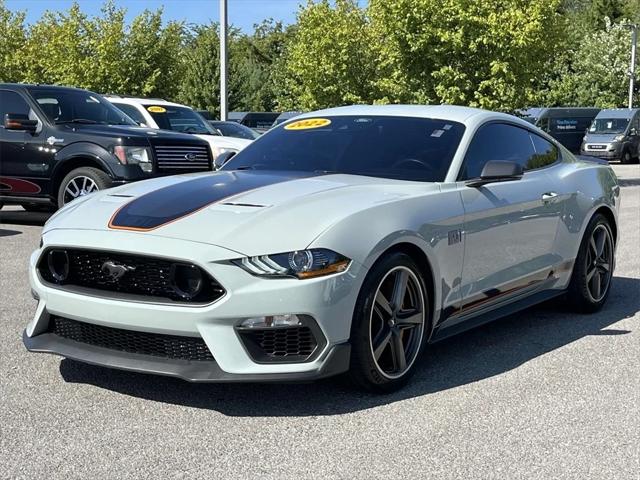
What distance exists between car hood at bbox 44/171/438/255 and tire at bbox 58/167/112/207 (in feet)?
18.5

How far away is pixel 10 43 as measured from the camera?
40.1 metres

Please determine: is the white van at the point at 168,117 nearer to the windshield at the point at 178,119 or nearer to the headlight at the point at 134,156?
the windshield at the point at 178,119

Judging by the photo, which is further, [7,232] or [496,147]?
[7,232]

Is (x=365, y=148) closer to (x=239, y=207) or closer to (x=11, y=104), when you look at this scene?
(x=239, y=207)

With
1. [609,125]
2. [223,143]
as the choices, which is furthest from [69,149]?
[609,125]

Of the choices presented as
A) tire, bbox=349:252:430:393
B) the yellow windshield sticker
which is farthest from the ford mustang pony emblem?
the yellow windshield sticker

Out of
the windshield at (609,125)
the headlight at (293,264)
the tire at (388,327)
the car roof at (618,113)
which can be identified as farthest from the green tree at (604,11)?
the headlight at (293,264)

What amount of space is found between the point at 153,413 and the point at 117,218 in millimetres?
963

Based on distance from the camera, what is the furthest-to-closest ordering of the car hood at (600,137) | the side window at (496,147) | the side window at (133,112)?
the car hood at (600,137)
the side window at (133,112)
the side window at (496,147)

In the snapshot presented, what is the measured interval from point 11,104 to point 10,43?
31.3 meters

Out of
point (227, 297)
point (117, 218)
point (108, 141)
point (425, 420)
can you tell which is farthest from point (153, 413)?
point (108, 141)

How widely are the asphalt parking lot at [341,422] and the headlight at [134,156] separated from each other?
5.10m

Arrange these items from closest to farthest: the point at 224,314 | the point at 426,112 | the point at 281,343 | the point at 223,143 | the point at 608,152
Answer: the point at 224,314
the point at 281,343
the point at 426,112
the point at 223,143
the point at 608,152

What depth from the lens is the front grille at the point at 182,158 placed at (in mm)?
10742
